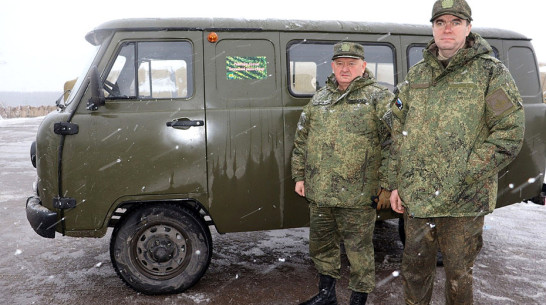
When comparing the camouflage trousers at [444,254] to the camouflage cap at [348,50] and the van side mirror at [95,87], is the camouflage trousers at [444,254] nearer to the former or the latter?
the camouflage cap at [348,50]

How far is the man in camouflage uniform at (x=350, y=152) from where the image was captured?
3059mm

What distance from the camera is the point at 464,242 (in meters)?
2.34

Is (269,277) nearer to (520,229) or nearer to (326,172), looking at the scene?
(326,172)

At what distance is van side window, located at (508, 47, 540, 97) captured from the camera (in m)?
4.27

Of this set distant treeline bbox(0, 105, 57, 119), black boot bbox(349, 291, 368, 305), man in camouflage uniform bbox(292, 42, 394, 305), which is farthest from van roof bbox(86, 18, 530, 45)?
distant treeline bbox(0, 105, 57, 119)

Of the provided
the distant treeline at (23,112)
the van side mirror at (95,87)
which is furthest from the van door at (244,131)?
the distant treeline at (23,112)

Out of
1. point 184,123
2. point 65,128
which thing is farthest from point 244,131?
point 65,128

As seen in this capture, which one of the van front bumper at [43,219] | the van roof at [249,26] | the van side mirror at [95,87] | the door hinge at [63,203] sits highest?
the van roof at [249,26]

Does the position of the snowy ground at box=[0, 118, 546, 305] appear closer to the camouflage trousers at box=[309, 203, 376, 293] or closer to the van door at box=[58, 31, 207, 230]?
the camouflage trousers at box=[309, 203, 376, 293]

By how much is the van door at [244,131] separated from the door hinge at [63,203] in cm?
110

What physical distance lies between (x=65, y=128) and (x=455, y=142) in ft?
9.33

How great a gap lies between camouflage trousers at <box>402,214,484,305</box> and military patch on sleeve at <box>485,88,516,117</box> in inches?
23.7

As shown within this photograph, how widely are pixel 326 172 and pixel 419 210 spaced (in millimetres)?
861

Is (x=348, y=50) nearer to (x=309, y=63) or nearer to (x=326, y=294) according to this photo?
(x=309, y=63)
